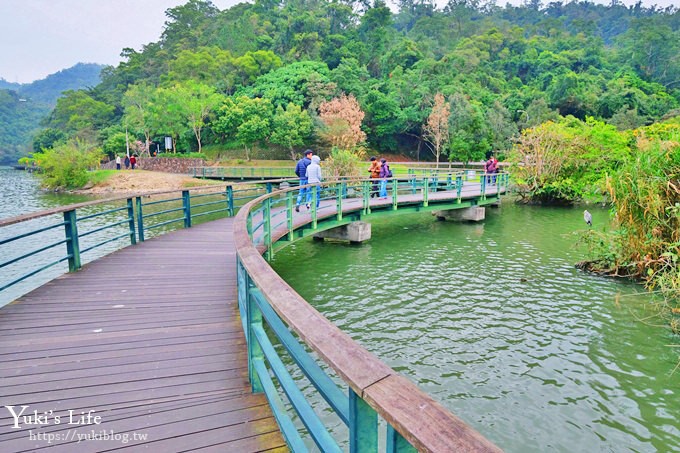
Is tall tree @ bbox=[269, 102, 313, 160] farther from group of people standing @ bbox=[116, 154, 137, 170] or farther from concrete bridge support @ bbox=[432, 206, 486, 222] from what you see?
concrete bridge support @ bbox=[432, 206, 486, 222]

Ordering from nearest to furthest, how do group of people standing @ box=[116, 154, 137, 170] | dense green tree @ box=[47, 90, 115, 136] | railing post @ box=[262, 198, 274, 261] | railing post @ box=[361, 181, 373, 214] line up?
railing post @ box=[262, 198, 274, 261] → railing post @ box=[361, 181, 373, 214] → group of people standing @ box=[116, 154, 137, 170] → dense green tree @ box=[47, 90, 115, 136]

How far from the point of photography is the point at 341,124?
37438mm

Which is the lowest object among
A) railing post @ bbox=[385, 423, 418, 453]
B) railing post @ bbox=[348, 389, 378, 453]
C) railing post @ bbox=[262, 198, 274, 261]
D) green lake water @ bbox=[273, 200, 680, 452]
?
green lake water @ bbox=[273, 200, 680, 452]

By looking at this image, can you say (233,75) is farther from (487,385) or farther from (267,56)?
(487,385)

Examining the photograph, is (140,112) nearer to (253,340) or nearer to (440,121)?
(440,121)

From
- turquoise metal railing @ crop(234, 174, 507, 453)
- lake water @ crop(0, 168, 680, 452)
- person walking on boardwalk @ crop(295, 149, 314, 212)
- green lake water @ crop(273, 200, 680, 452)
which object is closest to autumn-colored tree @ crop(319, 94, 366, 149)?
person walking on boardwalk @ crop(295, 149, 314, 212)

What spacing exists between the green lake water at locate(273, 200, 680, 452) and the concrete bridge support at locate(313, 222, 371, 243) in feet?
1.23

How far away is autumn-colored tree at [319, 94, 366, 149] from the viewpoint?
37.4 m

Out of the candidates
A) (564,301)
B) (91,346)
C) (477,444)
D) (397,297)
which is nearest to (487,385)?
(397,297)

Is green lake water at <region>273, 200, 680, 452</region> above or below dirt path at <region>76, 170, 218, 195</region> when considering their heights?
below

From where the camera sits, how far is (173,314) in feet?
14.7

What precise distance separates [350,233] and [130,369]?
391 inches

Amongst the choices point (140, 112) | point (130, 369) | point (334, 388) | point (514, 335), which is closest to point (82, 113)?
point (140, 112)

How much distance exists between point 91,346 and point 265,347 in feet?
7.41
